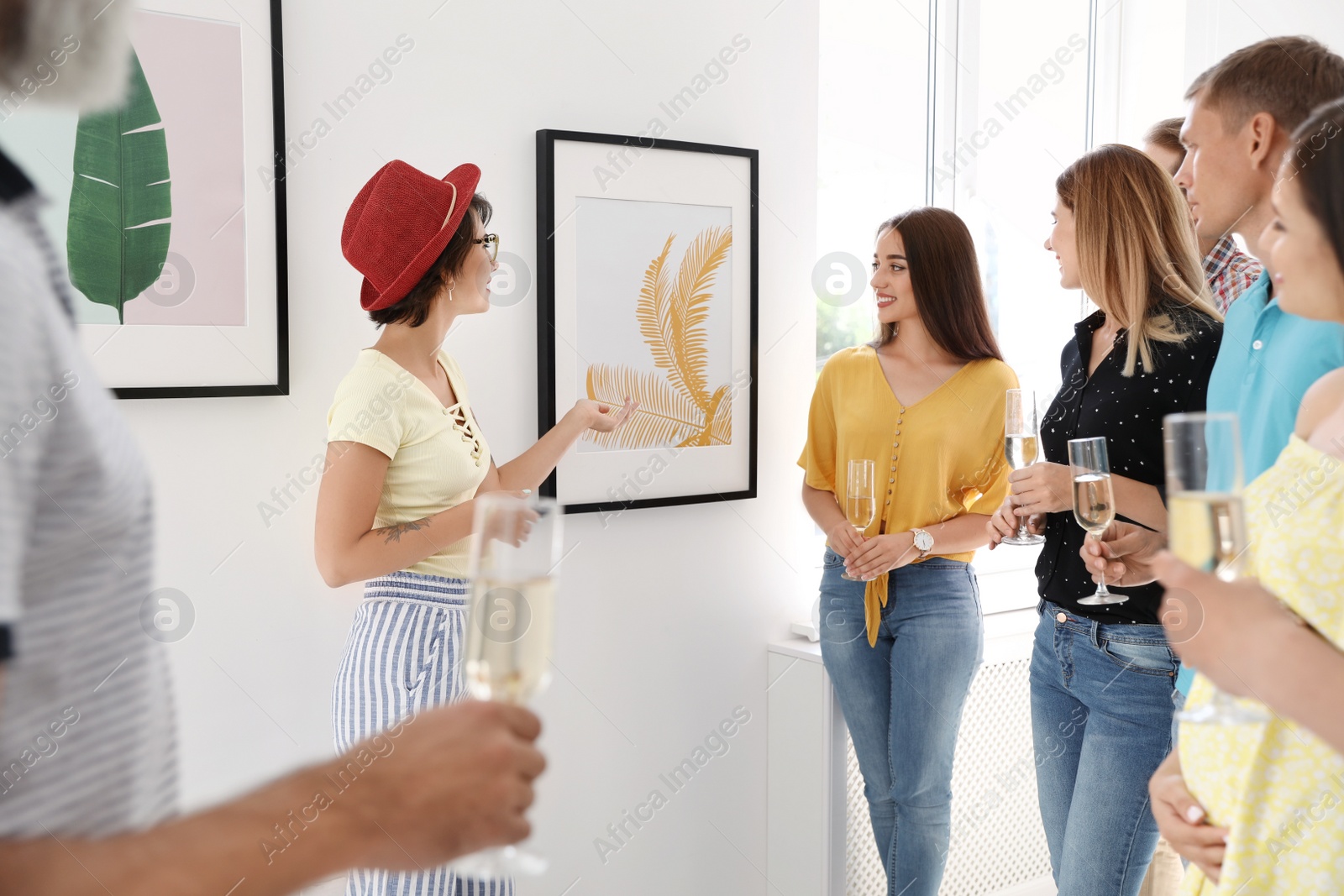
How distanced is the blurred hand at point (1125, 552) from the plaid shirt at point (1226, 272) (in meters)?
0.95

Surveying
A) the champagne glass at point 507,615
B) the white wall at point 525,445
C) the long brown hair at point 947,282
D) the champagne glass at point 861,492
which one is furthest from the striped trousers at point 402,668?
the long brown hair at point 947,282

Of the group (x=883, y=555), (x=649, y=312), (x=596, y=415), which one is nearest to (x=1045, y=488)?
(x=883, y=555)

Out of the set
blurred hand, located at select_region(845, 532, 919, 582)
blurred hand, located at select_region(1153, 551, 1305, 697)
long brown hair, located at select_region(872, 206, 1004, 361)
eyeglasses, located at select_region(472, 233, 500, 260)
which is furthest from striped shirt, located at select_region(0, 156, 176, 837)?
long brown hair, located at select_region(872, 206, 1004, 361)

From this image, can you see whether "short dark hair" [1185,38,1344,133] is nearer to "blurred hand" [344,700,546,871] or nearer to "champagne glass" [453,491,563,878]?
"champagne glass" [453,491,563,878]

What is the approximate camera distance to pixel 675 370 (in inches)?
108

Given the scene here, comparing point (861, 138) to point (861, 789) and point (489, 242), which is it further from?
point (861, 789)

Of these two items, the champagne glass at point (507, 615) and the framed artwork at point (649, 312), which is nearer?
the champagne glass at point (507, 615)

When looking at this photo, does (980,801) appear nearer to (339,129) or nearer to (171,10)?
(339,129)

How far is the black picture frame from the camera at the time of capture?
2078 millimetres

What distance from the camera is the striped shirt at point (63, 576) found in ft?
1.84

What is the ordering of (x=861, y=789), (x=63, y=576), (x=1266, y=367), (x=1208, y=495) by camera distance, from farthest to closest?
(x=861, y=789)
(x=1266, y=367)
(x=1208, y=495)
(x=63, y=576)

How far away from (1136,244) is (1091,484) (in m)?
0.65

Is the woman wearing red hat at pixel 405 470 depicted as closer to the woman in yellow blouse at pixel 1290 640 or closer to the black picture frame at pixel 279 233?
the black picture frame at pixel 279 233

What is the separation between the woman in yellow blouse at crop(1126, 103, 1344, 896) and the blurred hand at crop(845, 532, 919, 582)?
1204mm
